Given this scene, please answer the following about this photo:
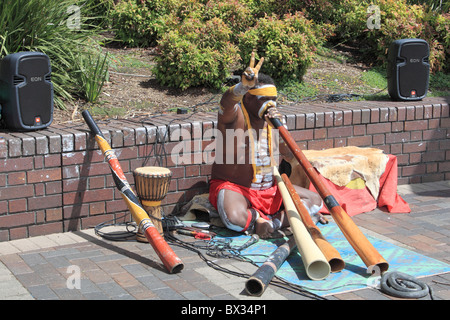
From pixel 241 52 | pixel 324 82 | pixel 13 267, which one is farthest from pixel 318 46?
pixel 13 267

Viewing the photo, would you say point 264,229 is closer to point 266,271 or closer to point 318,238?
point 318,238

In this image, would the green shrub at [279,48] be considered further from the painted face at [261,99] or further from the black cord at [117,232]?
the black cord at [117,232]

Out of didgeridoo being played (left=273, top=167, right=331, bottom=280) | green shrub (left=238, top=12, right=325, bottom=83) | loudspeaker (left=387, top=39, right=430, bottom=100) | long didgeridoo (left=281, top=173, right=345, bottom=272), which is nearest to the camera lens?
didgeridoo being played (left=273, top=167, right=331, bottom=280)

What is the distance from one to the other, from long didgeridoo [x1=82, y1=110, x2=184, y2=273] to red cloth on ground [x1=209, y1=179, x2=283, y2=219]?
0.76 meters

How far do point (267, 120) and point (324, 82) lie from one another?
8.73ft

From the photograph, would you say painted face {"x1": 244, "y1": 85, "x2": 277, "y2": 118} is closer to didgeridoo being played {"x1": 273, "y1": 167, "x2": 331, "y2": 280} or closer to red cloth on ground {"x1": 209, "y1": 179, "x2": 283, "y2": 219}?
red cloth on ground {"x1": 209, "y1": 179, "x2": 283, "y2": 219}

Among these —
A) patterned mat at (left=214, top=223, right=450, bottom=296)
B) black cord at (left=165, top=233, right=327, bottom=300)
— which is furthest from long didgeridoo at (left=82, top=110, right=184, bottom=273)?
patterned mat at (left=214, top=223, right=450, bottom=296)

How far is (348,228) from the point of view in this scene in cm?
447

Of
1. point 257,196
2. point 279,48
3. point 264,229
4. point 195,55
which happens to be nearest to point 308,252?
point 264,229

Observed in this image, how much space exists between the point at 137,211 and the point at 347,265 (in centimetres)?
164

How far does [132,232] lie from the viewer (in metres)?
5.09

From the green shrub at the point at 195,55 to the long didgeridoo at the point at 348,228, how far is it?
179 cm

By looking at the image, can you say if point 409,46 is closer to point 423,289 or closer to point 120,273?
point 423,289

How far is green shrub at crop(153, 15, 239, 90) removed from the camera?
6.45 meters
